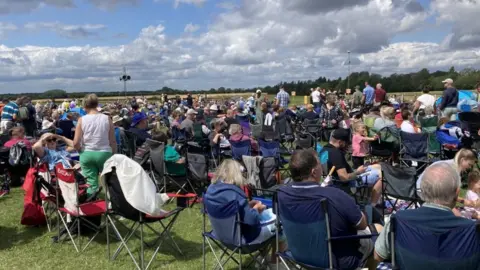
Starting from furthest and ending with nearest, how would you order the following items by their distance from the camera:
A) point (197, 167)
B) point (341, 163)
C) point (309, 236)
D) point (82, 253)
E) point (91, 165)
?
point (197, 167) → point (91, 165) → point (341, 163) → point (82, 253) → point (309, 236)

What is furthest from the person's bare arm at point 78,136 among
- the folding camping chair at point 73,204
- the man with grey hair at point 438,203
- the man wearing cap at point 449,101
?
the man wearing cap at point 449,101

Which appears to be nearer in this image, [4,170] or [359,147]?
[359,147]

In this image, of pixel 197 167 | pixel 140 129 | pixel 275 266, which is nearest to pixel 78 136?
pixel 197 167

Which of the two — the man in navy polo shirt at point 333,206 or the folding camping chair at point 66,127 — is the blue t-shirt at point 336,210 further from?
the folding camping chair at point 66,127

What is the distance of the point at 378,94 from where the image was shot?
58.9 ft

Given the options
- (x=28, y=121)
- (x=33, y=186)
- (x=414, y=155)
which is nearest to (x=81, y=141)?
(x=33, y=186)

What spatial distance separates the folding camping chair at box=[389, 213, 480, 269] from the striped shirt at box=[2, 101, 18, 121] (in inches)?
461

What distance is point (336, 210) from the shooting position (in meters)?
3.03

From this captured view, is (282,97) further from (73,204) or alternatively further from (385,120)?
(73,204)

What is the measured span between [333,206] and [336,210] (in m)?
0.04

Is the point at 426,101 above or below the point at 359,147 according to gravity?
above

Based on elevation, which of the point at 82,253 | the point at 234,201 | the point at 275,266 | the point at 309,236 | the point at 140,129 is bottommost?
the point at 82,253

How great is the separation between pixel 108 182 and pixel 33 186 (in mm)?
1765

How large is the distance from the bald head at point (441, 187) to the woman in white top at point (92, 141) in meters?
3.94
